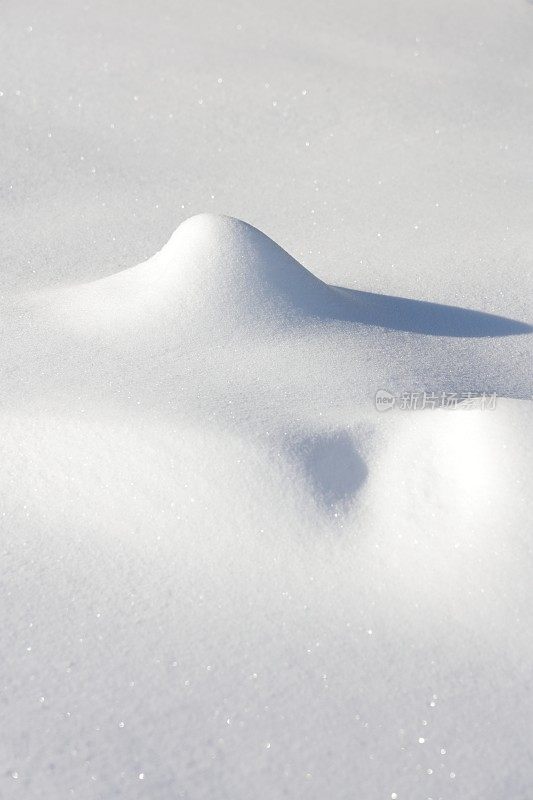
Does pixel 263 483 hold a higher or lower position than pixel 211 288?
lower

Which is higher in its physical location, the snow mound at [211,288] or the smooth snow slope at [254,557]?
the snow mound at [211,288]

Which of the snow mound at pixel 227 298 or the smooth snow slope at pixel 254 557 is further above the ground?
the snow mound at pixel 227 298

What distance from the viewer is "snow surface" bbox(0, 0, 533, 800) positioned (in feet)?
3.07

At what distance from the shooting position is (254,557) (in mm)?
1135

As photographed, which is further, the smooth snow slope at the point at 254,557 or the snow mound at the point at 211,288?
the snow mound at the point at 211,288

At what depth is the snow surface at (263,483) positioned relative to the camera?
94 centimetres

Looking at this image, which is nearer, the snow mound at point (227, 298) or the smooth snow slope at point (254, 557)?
the smooth snow slope at point (254, 557)

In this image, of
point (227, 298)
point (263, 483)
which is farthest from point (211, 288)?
point (263, 483)

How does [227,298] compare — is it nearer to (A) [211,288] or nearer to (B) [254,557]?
(A) [211,288]

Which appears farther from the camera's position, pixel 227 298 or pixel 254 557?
pixel 227 298

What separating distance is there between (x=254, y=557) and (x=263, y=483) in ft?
0.34

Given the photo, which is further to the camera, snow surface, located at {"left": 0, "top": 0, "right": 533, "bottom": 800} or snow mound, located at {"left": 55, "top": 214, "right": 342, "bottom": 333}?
snow mound, located at {"left": 55, "top": 214, "right": 342, "bottom": 333}

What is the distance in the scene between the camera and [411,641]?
104cm

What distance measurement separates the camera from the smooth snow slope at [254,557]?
923 millimetres
